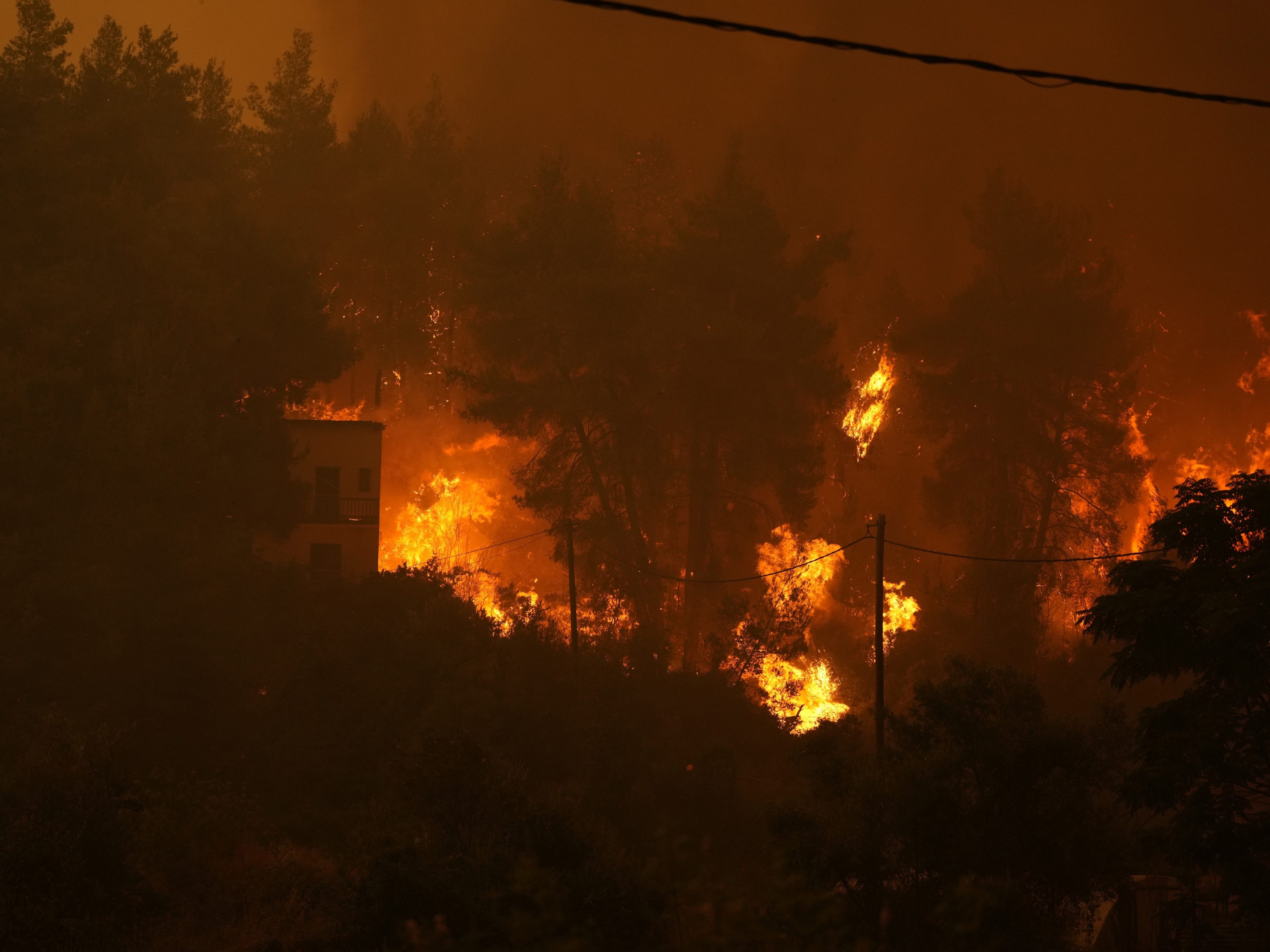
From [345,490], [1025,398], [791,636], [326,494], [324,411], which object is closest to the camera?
[791,636]

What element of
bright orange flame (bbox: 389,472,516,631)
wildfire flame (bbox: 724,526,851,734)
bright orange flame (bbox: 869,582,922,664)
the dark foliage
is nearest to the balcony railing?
bright orange flame (bbox: 389,472,516,631)

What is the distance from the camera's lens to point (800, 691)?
42250mm

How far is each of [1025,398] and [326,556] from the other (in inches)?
1073

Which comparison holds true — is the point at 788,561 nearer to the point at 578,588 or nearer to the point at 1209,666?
the point at 578,588

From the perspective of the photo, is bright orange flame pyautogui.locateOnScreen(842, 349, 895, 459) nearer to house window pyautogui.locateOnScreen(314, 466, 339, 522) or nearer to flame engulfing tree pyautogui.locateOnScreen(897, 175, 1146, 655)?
flame engulfing tree pyautogui.locateOnScreen(897, 175, 1146, 655)

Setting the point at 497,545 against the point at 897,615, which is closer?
the point at 897,615

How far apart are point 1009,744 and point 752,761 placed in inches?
704

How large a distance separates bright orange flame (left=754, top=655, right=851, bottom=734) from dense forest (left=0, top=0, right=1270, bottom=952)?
1.44 feet

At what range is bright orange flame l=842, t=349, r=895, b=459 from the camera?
57.7m

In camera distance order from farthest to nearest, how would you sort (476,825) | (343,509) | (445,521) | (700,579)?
(445,521) < (700,579) < (343,509) < (476,825)

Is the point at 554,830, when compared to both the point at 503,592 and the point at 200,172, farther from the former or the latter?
the point at 200,172

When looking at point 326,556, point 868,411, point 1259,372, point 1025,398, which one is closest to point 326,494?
point 326,556

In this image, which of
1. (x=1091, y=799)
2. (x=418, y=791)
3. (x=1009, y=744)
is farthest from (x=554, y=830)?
(x=1091, y=799)

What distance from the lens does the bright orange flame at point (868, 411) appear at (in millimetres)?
57656
